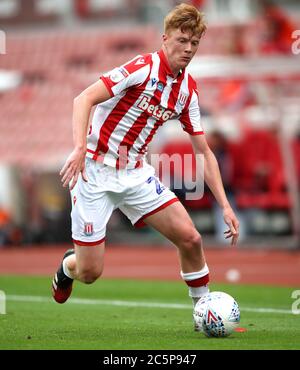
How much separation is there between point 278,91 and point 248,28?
21.2 ft

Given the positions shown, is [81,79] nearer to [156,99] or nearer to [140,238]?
[140,238]

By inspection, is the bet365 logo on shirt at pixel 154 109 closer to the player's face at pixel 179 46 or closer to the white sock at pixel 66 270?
the player's face at pixel 179 46

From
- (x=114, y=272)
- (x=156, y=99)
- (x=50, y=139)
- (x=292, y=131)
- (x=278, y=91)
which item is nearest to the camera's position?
(x=156, y=99)

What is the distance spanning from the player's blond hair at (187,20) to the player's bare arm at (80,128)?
29.7 inches

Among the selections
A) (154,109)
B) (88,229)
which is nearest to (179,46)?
(154,109)

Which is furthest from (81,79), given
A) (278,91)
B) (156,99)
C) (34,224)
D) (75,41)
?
(156,99)

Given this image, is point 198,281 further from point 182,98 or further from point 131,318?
point 182,98

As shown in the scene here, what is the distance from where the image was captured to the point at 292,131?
65.8 ft

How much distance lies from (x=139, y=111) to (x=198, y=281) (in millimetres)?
1504

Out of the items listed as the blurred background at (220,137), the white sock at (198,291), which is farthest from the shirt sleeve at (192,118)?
the blurred background at (220,137)

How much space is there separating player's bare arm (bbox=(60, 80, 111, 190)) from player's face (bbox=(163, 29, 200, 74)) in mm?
620

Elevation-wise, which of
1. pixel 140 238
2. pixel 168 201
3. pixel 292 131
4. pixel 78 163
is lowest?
pixel 140 238

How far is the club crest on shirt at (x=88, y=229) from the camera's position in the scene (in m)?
8.20

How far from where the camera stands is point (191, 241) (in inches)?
315
